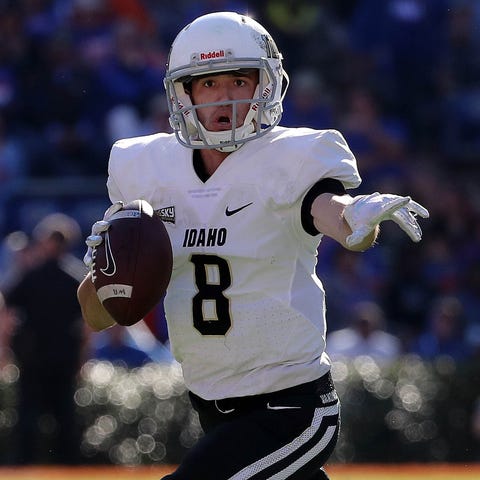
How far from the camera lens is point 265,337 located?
11.4 ft

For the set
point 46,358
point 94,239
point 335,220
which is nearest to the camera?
point 335,220

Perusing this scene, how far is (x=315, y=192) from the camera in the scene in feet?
11.2

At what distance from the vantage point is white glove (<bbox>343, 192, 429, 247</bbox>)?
3053 mm

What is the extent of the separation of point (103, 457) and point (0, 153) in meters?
2.86

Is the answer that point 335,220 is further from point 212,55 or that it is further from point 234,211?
point 212,55

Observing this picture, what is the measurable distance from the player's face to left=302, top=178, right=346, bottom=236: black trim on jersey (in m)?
0.30

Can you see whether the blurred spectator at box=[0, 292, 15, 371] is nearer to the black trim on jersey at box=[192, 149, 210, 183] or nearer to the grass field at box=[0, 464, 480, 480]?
the grass field at box=[0, 464, 480, 480]

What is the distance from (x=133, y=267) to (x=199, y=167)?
39 cm

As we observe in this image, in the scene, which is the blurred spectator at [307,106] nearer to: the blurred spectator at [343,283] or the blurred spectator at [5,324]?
the blurred spectator at [343,283]

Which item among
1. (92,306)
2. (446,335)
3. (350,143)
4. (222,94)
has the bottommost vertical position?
(446,335)

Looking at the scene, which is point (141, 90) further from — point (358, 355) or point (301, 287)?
point (301, 287)

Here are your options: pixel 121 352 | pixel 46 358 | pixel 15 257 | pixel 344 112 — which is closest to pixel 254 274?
pixel 46 358

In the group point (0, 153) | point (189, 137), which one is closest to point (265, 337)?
point (189, 137)

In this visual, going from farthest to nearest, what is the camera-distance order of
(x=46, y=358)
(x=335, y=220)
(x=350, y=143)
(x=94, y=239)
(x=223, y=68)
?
(x=350, y=143)
(x=46, y=358)
(x=223, y=68)
(x=94, y=239)
(x=335, y=220)
